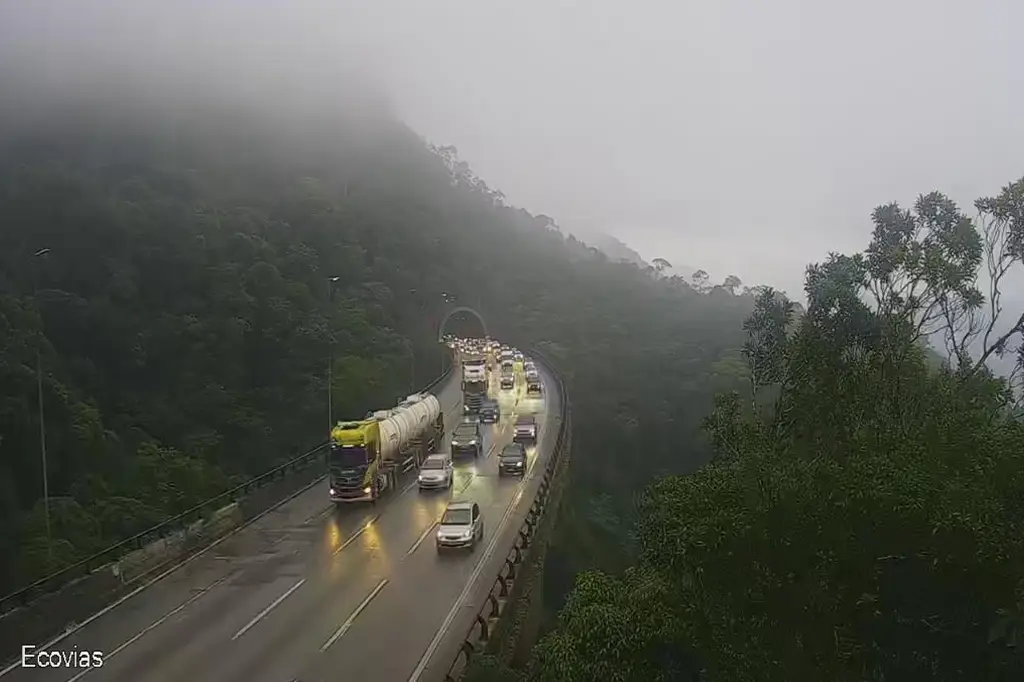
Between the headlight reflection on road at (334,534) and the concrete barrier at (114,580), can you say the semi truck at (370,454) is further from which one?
the concrete barrier at (114,580)

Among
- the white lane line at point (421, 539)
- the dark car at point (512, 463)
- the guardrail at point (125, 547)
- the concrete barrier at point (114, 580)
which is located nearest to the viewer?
the concrete barrier at point (114, 580)

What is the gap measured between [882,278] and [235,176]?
238 ft

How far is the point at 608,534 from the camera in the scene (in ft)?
135

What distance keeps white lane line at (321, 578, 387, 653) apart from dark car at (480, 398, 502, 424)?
31798mm

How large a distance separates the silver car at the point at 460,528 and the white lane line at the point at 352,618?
310 cm

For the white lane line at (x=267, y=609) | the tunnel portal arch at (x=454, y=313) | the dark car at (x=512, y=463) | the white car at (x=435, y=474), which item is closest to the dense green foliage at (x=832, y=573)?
the white lane line at (x=267, y=609)

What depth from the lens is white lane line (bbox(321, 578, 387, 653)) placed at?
61.5 feet

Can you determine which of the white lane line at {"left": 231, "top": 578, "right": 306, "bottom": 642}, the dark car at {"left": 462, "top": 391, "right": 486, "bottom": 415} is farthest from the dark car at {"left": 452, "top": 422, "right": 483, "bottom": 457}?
the white lane line at {"left": 231, "top": 578, "right": 306, "bottom": 642}

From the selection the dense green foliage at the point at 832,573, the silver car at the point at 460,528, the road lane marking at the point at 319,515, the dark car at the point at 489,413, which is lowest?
the dark car at the point at 489,413

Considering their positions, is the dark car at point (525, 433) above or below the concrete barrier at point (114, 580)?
below

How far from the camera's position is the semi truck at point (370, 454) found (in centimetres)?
3194

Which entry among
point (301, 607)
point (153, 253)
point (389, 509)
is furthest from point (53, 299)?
point (301, 607)

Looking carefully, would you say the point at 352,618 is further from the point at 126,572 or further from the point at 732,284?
the point at 732,284

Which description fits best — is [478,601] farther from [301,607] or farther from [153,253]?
[153,253]
